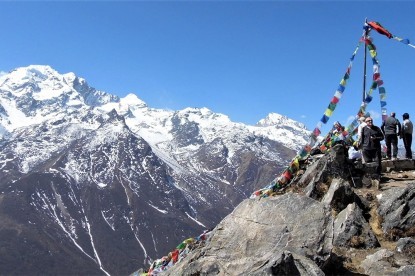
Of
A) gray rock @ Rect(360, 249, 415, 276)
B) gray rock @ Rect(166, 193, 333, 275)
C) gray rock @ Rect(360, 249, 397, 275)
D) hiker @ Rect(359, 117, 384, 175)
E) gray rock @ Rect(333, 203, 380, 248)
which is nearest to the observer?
gray rock @ Rect(166, 193, 333, 275)

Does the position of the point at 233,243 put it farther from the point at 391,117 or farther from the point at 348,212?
the point at 391,117

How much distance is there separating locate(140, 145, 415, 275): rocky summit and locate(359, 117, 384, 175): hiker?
3.61 meters

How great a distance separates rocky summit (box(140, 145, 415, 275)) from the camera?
46.0ft

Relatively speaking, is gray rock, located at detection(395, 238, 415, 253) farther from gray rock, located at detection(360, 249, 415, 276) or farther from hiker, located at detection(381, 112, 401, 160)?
hiker, located at detection(381, 112, 401, 160)

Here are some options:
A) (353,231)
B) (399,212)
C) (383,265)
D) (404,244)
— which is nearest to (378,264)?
(383,265)

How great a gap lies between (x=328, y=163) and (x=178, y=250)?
29.8 feet

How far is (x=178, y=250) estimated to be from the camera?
24.4 m

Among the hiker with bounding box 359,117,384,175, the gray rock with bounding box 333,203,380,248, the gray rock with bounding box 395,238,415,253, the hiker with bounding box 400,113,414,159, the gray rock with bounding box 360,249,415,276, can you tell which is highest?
Answer: the hiker with bounding box 400,113,414,159

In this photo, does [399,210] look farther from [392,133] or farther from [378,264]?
[392,133]

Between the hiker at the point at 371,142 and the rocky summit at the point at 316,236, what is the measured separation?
361 centimetres

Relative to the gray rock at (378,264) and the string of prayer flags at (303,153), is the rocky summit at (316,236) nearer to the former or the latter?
the gray rock at (378,264)

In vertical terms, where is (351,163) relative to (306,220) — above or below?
above

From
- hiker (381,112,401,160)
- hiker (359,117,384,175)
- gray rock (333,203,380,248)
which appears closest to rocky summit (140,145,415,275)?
gray rock (333,203,380,248)

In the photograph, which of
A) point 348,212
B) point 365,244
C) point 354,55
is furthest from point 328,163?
point 354,55
